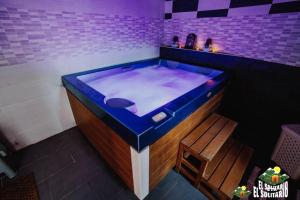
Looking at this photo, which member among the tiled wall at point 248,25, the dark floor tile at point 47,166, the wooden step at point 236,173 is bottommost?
the dark floor tile at point 47,166

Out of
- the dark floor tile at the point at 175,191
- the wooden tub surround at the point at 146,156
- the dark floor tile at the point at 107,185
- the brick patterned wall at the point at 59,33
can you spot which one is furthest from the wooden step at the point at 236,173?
the brick patterned wall at the point at 59,33

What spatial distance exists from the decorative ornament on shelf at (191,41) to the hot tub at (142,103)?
0.28 metres

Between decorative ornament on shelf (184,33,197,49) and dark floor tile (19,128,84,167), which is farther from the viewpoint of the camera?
decorative ornament on shelf (184,33,197,49)

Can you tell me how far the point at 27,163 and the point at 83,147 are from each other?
1.73 feet

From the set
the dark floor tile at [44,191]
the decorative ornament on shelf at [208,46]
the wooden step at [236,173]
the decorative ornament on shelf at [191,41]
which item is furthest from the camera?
the decorative ornament on shelf at [191,41]

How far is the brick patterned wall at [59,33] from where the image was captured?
1238mm

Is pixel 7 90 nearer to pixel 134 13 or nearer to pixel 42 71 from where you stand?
pixel 42 71

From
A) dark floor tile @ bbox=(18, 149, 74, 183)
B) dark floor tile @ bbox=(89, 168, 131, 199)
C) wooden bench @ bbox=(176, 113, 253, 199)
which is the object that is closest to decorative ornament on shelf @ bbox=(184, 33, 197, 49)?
wooden bench @ bbox=(176, 113, 253, 199)

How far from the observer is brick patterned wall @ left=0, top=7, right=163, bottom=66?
4.06ft

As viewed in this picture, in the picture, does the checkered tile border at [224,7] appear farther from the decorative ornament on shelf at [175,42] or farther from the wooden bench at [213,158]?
the wooden bench at [213,158]

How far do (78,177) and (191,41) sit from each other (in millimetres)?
2133

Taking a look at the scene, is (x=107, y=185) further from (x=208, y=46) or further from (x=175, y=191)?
(x=208, y=46)

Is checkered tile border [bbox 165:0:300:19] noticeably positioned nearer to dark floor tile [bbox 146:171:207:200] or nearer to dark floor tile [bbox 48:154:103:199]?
dark floor tile [bbox 146:171:207:200]

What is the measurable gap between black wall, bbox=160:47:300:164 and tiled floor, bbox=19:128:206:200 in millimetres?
1068
